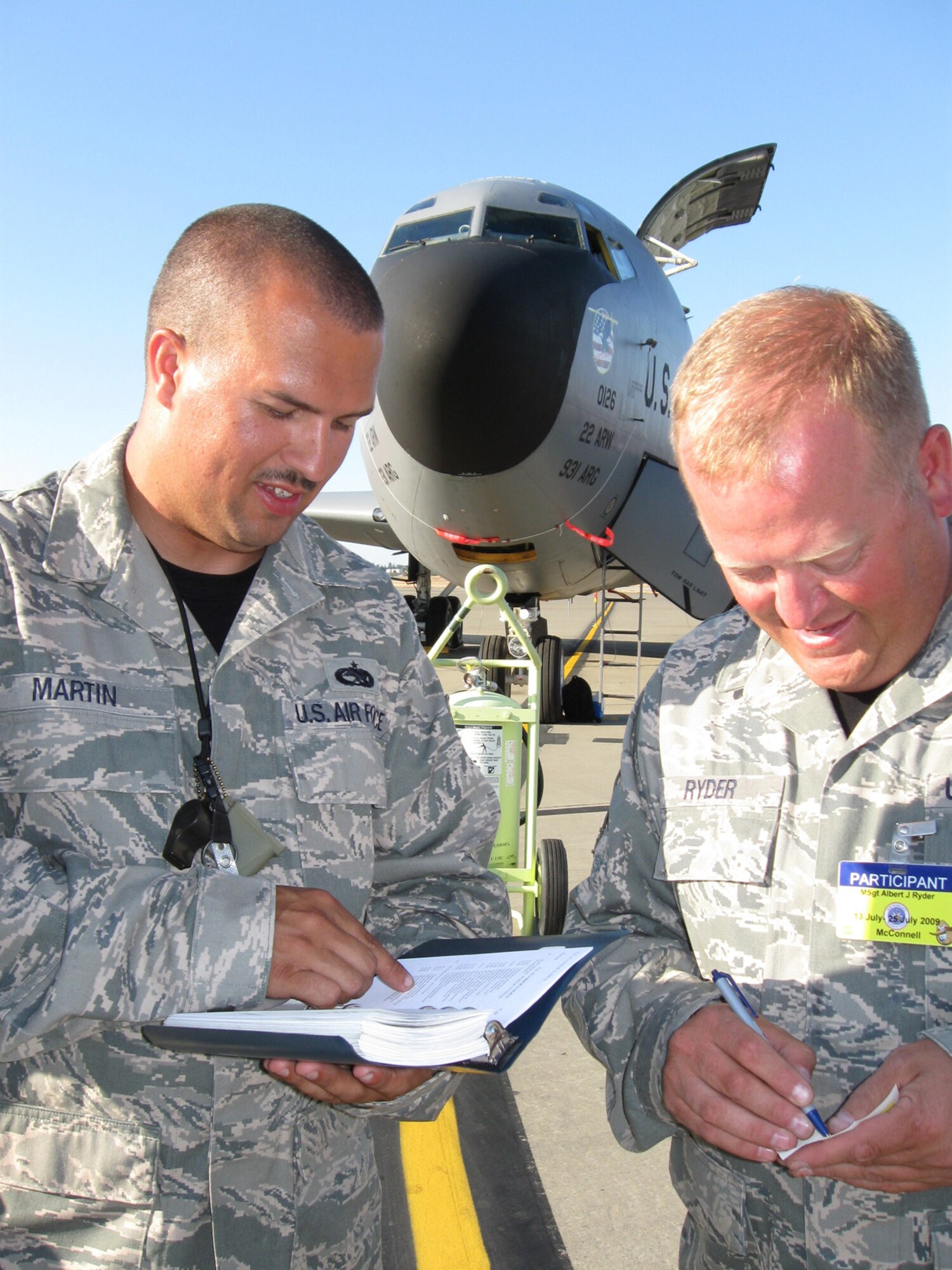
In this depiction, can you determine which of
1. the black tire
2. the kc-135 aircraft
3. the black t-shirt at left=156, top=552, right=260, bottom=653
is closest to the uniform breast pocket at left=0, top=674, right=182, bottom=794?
the black t-shirt at left=156, top=552, right=260, bottom=653

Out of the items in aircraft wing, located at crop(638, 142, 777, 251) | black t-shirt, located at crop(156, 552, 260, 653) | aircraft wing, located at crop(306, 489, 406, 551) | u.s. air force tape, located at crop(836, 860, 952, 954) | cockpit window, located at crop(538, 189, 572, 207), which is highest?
aircraft wing, located at crop(638, 142, 777, 251)

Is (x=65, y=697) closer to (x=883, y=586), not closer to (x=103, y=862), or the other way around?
(x=103, y=862)

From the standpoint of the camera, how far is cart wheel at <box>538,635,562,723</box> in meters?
9.55

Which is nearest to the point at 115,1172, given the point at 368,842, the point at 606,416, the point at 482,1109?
the point at 368,842

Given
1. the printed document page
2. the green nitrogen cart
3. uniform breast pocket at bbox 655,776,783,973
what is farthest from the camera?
the green nitrogen cart

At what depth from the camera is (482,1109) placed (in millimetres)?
3404

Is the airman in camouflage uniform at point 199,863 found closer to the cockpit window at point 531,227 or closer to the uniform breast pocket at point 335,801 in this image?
the uniform breast pocket at point 335,801

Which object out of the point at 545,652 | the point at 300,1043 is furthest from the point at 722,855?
the point at 545,652

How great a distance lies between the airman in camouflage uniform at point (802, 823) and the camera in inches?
54.3

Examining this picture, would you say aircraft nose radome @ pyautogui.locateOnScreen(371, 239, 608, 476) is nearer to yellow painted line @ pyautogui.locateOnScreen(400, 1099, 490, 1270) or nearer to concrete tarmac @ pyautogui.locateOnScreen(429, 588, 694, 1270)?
concrete tarmac @ pyautogui.locateOnScreen(429, 588, 694, 1270)

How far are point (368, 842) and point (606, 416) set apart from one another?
18.8 ft

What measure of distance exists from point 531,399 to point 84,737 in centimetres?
522

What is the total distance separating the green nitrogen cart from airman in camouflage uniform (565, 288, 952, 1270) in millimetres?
2694

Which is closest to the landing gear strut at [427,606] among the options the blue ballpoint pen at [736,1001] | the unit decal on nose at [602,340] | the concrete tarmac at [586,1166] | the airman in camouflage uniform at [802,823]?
the unit decal on nose at [602,340]
